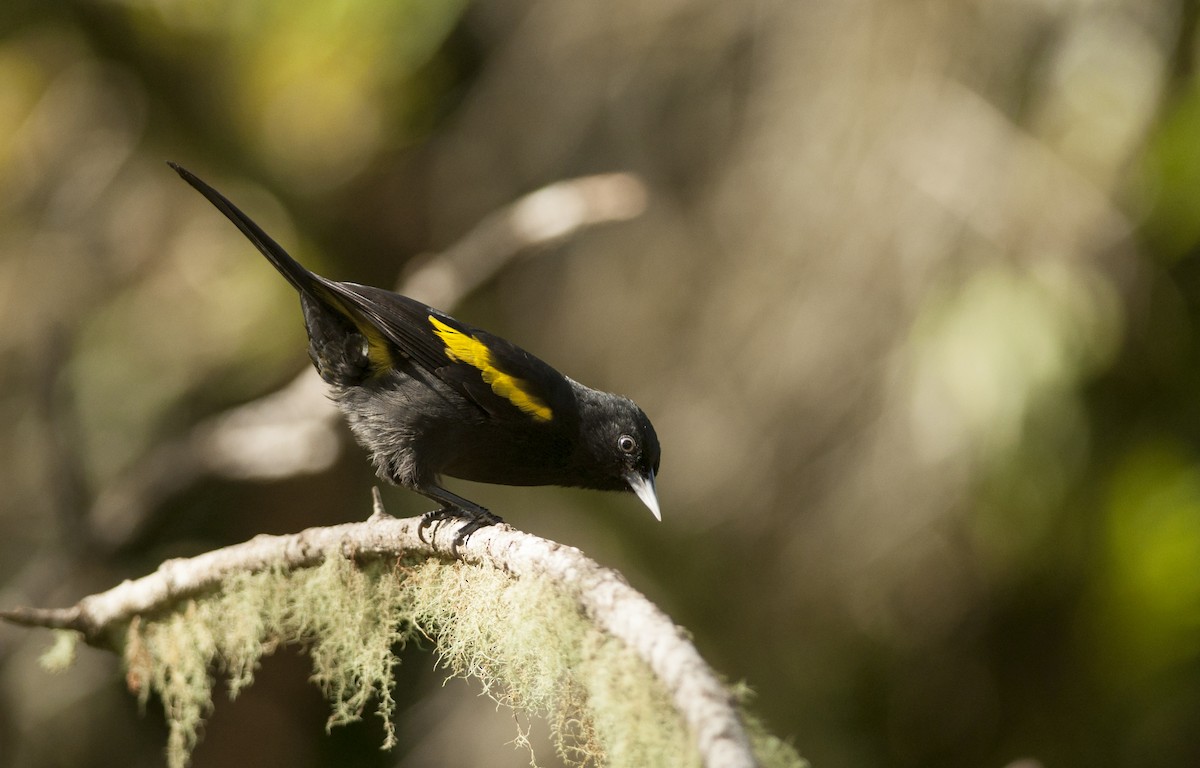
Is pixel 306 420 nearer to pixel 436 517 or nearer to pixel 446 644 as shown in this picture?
pixel 436 517

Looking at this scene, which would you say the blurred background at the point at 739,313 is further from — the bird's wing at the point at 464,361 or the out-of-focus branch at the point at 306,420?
the bird's wing at the point at 464,361

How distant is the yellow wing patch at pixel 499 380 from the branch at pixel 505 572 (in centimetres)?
62

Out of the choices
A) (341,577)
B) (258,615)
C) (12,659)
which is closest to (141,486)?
(12,659)

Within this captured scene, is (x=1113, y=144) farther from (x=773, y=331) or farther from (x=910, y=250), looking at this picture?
(x=773, y=331)

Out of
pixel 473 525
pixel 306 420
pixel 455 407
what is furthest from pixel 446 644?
pixel 306 420

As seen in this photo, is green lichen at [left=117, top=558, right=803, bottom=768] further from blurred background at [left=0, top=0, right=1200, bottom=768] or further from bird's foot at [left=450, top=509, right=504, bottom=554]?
blurred background at [left=0, top=0, right=1200, bottom=768]

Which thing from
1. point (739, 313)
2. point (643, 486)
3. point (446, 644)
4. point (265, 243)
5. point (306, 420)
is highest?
point (739, 313)

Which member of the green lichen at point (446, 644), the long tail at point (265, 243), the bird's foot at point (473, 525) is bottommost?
the green lichen at point (446, 644)

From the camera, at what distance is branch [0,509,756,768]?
1.22 m

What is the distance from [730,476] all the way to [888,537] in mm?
881

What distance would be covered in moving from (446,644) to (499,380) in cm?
85

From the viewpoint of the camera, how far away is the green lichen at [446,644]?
1.50 meters

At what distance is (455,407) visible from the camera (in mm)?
2777

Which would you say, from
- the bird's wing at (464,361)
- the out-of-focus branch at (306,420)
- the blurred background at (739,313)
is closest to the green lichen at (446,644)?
the bird's wing at (464,361)
